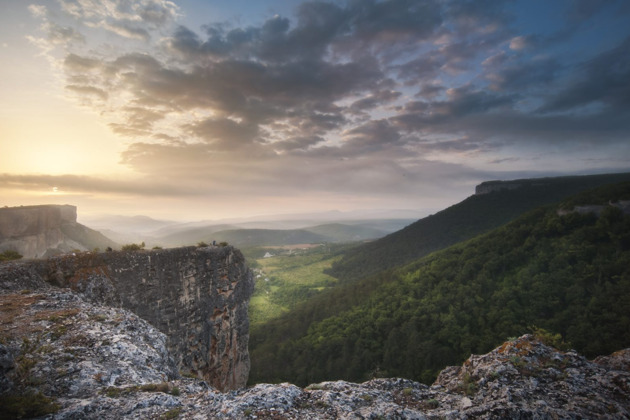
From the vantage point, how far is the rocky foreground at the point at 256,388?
540 centimetres

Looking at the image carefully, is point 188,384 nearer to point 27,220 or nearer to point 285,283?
point 27,220

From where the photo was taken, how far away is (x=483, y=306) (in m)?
33.4

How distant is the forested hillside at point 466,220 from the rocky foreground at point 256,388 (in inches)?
2863

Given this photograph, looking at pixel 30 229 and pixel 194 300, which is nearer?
pixel 194 300

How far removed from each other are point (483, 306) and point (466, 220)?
203 feet

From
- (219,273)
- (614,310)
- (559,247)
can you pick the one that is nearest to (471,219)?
(559,247)

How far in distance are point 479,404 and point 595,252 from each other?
1574 inches

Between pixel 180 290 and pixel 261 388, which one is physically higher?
pixel 261 388

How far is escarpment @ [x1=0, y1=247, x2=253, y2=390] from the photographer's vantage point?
13.0m

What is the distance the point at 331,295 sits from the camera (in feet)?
202

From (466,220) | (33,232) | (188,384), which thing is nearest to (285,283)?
(466,220)

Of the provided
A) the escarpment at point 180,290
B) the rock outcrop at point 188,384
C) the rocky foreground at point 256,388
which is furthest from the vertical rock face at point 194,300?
the rocky foreground at point 256,388

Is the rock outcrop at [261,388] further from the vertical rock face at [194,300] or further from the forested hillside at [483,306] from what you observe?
the forested hillside at [483,306]

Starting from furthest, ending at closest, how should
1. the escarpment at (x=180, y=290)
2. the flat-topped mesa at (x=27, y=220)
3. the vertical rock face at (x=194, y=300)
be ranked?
the flat-topped mesa at (x=27, y=220), the vertical rock face at (x=194, y=300), the escarpment at (x=180, y=290)
